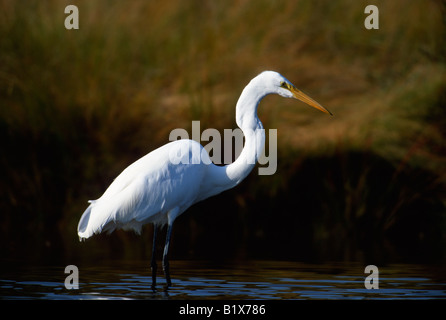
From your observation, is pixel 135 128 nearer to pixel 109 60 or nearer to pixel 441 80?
pixel 109 60

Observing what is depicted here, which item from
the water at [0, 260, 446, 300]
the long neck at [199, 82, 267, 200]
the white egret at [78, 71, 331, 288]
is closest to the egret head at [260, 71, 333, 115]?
the white egret at [78, 71, 331, 288]

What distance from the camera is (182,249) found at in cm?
880

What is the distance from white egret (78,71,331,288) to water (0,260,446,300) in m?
0.39

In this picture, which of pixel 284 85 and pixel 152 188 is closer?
pixel 152 188

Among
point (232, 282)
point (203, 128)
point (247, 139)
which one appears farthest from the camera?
point (203, 128)

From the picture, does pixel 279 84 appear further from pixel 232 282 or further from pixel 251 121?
pixel 232 282

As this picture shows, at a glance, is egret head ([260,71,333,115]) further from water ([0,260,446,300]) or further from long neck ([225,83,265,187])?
water ([0,260,446,300])

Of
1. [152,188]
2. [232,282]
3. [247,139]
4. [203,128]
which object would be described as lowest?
[232,282]

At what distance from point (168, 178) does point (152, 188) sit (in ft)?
0.54

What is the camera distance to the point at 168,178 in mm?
6891

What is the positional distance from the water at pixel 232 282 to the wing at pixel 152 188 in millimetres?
539

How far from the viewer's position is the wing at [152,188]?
678cm

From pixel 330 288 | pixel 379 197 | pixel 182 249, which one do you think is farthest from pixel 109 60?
pixel 330 288

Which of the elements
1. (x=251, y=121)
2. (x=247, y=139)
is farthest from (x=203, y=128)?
(x=251, y=121)
